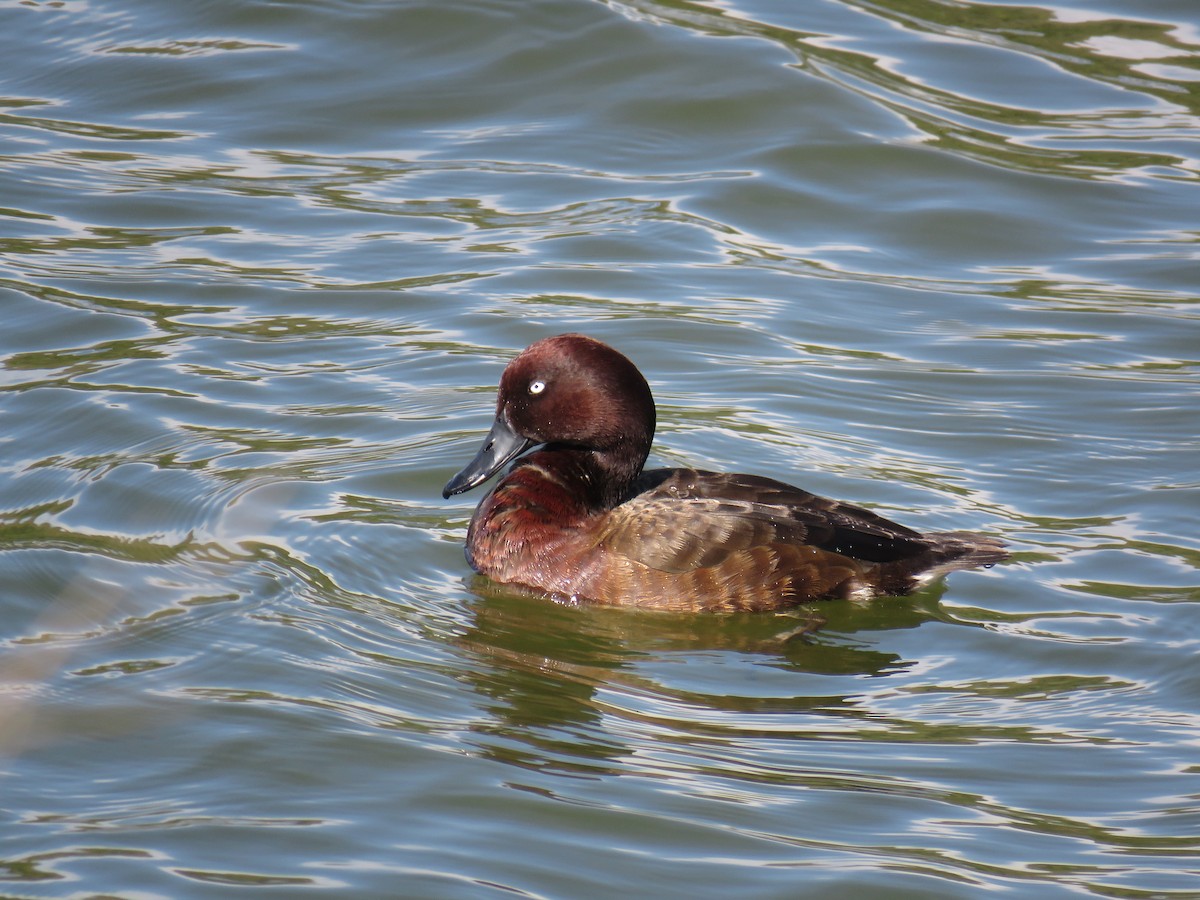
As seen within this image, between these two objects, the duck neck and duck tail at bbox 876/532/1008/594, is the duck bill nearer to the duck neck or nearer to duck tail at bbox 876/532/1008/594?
the duck neck

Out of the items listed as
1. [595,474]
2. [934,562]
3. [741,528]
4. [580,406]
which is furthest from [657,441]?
[934,562]

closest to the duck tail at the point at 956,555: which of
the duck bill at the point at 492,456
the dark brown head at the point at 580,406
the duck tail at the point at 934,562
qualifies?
the duck tail at the point at 934,562

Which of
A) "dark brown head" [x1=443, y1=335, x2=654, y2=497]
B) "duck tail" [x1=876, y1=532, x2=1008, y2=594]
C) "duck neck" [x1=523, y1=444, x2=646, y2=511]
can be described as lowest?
"duck tail" [x1=876, y1=532, x2=1008, y2=594]

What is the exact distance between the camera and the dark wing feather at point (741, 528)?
21.8ft

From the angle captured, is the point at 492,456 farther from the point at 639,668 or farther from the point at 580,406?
the point at 639,668

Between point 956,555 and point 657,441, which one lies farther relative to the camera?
point 657,441

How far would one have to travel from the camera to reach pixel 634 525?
6797 millimetres

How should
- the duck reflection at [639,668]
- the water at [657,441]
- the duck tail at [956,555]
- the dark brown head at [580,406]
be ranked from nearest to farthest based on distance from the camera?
the water at [657,441] < the duck reflection at [639,668] < the duck tail at [956,555] < the dark brown head at [580,406]

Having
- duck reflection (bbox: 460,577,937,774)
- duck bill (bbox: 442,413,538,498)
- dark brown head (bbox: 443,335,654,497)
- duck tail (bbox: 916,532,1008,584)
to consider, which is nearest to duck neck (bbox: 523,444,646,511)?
dark brown head (bbox: 443,335,654,497)

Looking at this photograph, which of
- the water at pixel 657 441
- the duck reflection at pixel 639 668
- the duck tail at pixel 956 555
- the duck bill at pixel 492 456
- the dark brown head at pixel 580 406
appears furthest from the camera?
the duck bill at pixel 492 456

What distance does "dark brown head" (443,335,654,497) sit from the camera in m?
6.97

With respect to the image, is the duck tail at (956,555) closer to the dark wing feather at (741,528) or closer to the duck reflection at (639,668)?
the dark wing feather at (741,528)

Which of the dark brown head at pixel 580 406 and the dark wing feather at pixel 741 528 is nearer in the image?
the dark wing feather at pixel 741 528

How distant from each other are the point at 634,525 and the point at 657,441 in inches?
64.1
